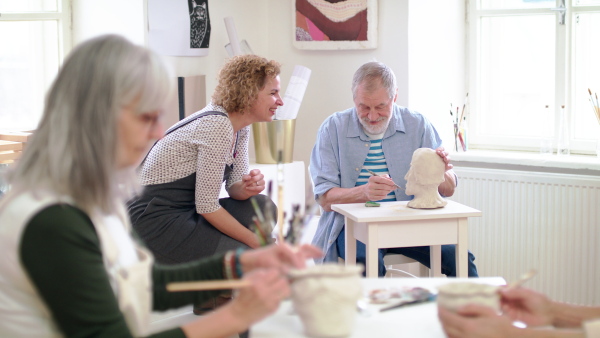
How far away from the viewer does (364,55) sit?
418 cm

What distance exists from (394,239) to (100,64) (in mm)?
1690

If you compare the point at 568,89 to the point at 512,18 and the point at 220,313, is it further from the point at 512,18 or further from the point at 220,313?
the point at 220,313

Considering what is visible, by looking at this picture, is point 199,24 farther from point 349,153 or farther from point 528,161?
point 528,161

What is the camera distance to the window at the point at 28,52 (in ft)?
11.6

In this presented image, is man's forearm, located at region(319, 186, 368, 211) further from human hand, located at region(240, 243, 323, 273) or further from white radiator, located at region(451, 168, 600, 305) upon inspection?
human hand, located at region(240, 243, 323, 273)

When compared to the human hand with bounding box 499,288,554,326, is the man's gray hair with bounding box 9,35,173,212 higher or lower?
higher

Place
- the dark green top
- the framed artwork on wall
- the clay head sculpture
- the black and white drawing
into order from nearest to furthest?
1. the dark green top
2. the clay head sculpture
3. the black and white drawing
4. the framed artwork on wall

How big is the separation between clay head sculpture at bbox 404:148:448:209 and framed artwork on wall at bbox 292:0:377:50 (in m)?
1.51

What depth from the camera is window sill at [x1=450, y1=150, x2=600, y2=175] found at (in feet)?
11.9

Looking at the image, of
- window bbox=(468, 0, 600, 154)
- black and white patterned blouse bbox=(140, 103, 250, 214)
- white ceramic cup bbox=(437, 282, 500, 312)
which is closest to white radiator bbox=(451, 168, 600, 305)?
window bbox=(468, 0, 600, 154)

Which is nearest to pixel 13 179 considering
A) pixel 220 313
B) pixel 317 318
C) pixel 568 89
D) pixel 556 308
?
pixel 220 313

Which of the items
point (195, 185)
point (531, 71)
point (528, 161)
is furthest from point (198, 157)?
point (531, 71)

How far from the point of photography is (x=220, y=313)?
129 cm

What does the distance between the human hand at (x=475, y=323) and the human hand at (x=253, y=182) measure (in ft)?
5.98
